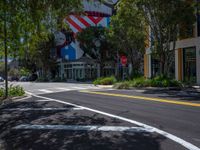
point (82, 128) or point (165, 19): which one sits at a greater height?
point (165, 19)

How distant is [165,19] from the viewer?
31.3m

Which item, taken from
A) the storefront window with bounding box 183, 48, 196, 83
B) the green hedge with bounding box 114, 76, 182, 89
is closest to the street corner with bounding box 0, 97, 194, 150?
the green hedge with bounding box 114, 76, 182, 89

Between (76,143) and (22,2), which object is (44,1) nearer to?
(22,2)

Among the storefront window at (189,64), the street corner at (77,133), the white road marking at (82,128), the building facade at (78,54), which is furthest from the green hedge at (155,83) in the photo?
the building facade at (78,54)

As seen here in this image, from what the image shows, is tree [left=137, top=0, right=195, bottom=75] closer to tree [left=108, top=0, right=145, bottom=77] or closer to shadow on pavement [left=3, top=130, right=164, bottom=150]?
tree [left=108, top=0, right=145, bottom=77]

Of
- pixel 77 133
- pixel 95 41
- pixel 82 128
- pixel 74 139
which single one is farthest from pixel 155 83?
pixel 95 41

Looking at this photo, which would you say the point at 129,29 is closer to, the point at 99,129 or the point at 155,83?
the point at 155,83

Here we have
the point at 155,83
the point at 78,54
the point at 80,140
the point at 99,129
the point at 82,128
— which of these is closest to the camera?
the point at 80,140

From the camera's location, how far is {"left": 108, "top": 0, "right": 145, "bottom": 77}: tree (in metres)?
33.0

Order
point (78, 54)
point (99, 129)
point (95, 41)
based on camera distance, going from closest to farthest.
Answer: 1. point (99, 129)
2. point (95, 41)
3. point (78, 54)

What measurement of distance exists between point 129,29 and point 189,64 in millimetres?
6777

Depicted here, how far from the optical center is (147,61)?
46125mm

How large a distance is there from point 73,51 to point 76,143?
2738 inches

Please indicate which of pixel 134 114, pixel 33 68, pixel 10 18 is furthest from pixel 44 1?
pixel 33 68
